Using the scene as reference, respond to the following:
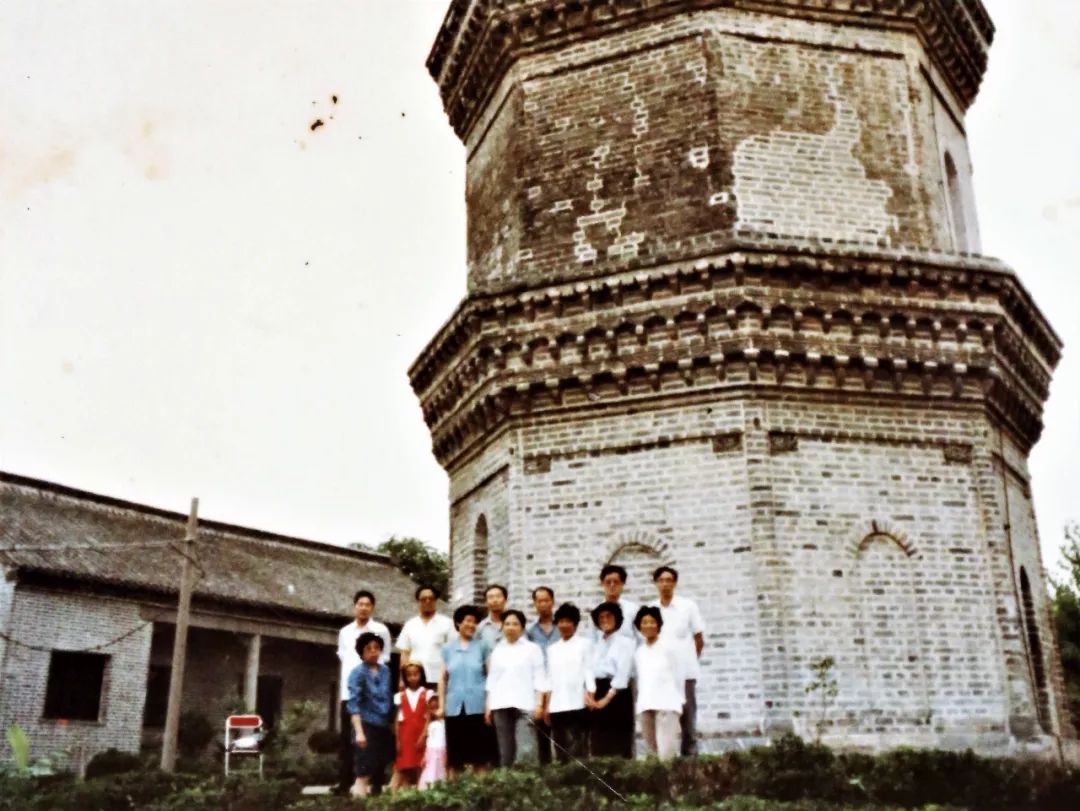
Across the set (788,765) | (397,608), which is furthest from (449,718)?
(397,608)

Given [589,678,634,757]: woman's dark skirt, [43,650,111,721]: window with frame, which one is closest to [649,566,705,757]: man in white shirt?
[589,678,634,757]: woman's dark skirt

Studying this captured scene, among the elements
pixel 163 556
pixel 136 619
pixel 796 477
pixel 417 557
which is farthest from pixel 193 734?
pixel 417 557

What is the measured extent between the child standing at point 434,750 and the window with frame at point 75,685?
15.8 meters

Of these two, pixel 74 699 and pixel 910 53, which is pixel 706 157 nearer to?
pixel 910 53

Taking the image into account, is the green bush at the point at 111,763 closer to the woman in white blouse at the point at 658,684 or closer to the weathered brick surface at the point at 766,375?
the weathered brick surface at the point at 766,375

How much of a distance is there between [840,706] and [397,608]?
24.4m

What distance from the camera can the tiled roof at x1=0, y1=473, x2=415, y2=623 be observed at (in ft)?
77.3

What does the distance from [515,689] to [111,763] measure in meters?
15.7

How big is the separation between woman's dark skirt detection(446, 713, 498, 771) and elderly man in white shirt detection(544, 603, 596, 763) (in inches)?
23.3

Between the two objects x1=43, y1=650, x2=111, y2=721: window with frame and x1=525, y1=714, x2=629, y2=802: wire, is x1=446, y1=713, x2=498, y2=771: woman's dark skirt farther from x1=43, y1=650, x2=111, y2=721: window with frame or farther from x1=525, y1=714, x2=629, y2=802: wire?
x1=43, y1=650, x2=111, y2=721: window with frame

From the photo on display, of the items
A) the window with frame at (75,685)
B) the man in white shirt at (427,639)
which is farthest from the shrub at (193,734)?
the man in white shirt at (427,639)

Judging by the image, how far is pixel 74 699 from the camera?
22469 mm

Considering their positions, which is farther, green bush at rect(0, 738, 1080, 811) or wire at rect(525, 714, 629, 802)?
wire at rect(525, 714, 629, 802)

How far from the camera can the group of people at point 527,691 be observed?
8.66 meters
